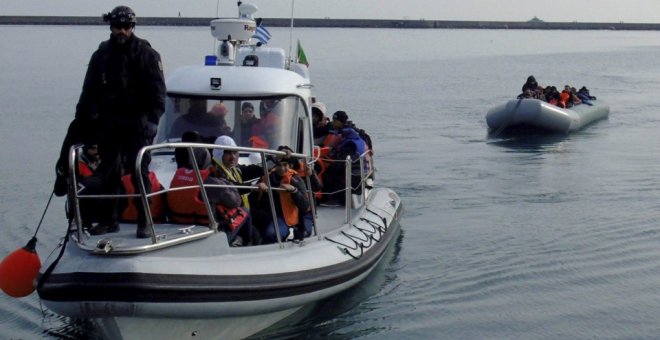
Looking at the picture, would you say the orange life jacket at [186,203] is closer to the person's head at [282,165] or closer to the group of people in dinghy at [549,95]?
the person's head at [282,165]

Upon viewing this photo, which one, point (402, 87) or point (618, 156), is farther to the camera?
point (402, 87)

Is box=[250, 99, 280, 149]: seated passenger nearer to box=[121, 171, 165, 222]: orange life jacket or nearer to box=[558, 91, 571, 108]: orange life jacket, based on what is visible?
box=[121, 171, 165, 222]: orange life jacket

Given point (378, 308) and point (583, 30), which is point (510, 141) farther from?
point (583, 30)

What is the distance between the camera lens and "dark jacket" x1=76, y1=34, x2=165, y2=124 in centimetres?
667

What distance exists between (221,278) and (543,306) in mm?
3353

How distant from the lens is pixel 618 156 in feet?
59.8

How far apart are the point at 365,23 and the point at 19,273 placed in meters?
124

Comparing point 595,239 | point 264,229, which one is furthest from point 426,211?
point 264,229

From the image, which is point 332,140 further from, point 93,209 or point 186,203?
point 93,209

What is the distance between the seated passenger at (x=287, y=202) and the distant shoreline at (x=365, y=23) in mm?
99229

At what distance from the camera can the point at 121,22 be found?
6.50 m

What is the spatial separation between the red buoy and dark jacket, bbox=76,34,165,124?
3.41ft

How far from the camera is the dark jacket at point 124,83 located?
21.9 feet

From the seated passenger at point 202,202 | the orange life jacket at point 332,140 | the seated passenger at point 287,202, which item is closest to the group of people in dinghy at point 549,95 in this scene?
the orange life jacket at point 332,140
